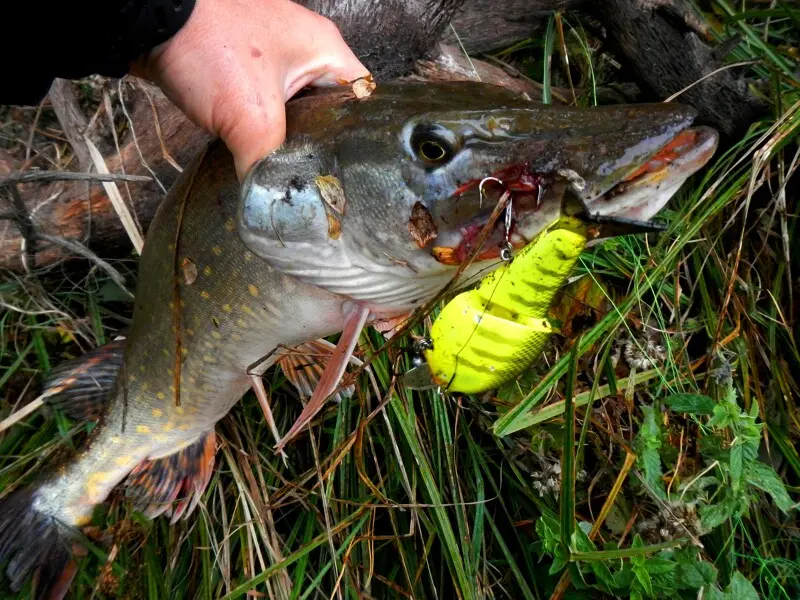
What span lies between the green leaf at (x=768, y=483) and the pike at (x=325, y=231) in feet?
2.54

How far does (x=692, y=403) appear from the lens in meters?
1.45

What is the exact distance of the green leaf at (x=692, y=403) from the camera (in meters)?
1.42

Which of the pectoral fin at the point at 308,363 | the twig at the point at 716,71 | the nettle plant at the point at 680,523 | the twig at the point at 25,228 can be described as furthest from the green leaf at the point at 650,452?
the twig at the point at 25,228

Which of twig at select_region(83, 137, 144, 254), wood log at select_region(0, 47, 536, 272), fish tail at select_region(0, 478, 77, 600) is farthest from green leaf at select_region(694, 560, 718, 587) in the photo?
twig at select_region(83, 137, 144, 254)

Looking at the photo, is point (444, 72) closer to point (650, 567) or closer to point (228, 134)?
point (228, 134)

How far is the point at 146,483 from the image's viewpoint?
5.99ft

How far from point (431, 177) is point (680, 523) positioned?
3.42ft

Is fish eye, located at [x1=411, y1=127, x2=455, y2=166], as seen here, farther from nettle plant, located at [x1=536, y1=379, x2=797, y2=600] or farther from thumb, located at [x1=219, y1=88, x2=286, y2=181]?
nettle plant, located at [x1=536, y1=379, x2=797, y2=600]

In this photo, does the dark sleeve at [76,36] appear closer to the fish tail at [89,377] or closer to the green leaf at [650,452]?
the fish tail at [89,377]

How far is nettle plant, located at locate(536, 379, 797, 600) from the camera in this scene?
1.30 metres

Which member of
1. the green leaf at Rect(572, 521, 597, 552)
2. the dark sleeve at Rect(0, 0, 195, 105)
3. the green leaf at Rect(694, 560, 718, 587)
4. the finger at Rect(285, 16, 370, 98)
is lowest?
the green leaf at Rect(572, 521, 597, 552)

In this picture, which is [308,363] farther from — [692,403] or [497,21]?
[497,21]

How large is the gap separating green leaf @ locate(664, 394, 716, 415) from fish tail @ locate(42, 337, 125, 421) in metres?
1.55

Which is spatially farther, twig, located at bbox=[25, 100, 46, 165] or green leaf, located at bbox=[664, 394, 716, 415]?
twig, located at bbox=[25, 100, 46, 165]
